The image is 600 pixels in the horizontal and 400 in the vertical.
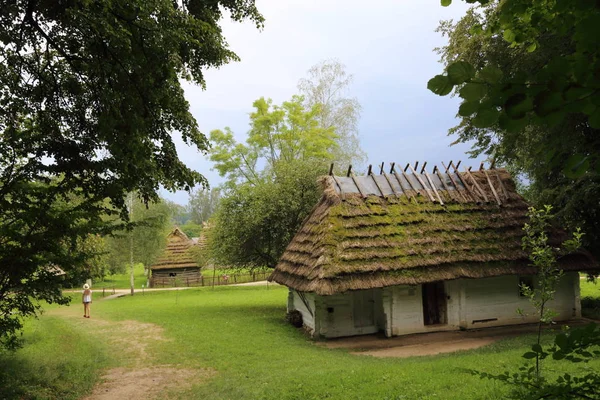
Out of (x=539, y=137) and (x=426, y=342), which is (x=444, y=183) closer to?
(x=539, y=137)

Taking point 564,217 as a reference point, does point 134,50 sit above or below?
above

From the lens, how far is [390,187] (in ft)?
52.8

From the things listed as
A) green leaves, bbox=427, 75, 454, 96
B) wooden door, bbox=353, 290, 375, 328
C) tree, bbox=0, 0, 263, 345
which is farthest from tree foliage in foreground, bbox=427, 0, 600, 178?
wooden door, bbox=353, 290, 375, 328

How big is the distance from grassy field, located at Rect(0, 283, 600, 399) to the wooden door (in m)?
1.91

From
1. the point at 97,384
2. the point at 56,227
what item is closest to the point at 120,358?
the point at 97,384

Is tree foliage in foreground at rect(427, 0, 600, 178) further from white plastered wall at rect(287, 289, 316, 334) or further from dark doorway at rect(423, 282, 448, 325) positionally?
dark doorway at rect(423, 282, 448, 325)

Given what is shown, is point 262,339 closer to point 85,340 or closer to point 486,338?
point 85,340

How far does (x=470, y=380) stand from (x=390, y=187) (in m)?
9.42

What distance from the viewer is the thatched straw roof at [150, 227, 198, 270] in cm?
3894

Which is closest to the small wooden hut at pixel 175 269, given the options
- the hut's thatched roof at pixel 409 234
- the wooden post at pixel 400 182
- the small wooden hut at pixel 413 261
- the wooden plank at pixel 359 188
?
the hut's thatched roof at pixel 409 234

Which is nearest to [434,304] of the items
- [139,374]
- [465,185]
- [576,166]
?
[465,185]

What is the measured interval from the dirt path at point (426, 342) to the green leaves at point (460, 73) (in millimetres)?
11209

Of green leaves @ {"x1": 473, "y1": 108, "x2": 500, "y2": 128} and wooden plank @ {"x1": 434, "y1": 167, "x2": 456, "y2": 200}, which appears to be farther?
wooden plank @ {"x1": 434, "y1": 167, "x2": 456, "y2": 200}

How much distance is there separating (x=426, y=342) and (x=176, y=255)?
1221 inches
